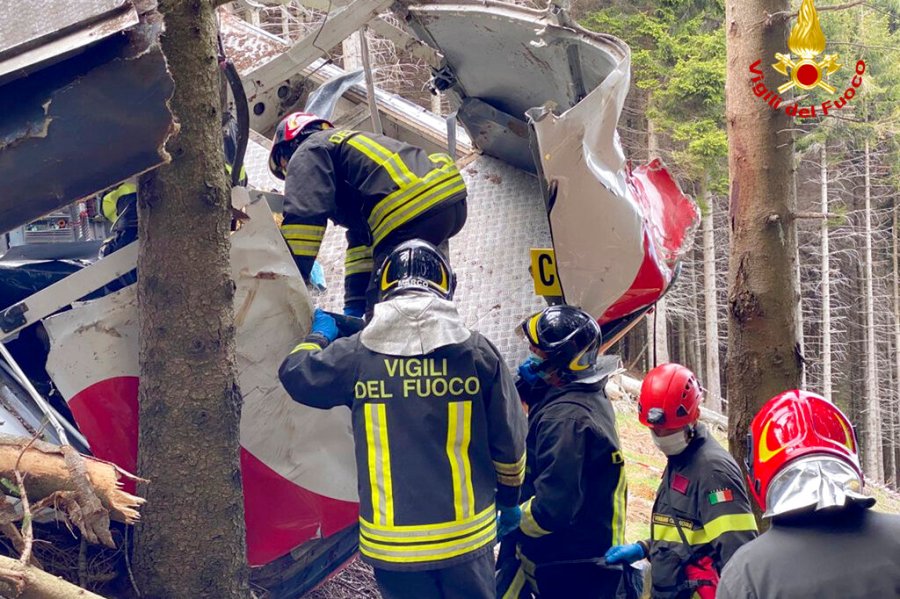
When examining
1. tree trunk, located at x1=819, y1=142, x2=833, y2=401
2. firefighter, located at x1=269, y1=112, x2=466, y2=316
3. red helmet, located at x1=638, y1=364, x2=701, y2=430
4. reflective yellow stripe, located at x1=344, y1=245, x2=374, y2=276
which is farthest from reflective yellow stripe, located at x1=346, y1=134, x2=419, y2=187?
tree trunk, located at x1=819, y1=142, x2=833, y2=401

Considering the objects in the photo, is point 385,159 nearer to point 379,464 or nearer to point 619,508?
point 379,464

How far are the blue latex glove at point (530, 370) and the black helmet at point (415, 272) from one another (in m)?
0.71

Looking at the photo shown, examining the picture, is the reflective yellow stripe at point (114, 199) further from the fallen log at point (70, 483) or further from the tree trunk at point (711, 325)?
the tree trunk at point (711, 325)

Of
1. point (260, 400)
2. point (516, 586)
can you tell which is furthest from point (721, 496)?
point (260, 400)

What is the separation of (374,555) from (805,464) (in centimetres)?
157

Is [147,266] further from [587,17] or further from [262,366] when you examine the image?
[587,17]

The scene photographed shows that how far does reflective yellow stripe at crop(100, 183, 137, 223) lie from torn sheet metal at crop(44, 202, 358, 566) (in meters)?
0.81

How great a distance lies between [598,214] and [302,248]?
124 cm

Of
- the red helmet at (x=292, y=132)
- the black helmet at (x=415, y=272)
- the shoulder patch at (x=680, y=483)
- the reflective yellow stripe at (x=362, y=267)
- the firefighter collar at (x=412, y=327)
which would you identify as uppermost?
the red helmet at (x=292, y=132)

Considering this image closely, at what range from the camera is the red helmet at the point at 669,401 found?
143 inches

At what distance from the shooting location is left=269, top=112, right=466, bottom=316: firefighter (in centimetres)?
369

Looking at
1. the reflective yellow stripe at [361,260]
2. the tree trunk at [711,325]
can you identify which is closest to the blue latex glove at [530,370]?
the reflective yellow stripe at [361,260]

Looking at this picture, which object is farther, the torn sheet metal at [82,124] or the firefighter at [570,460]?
the firefighter at [570,460]

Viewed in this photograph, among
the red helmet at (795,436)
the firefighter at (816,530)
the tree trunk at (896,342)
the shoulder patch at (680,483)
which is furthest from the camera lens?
the tree trunk at (896,342)
